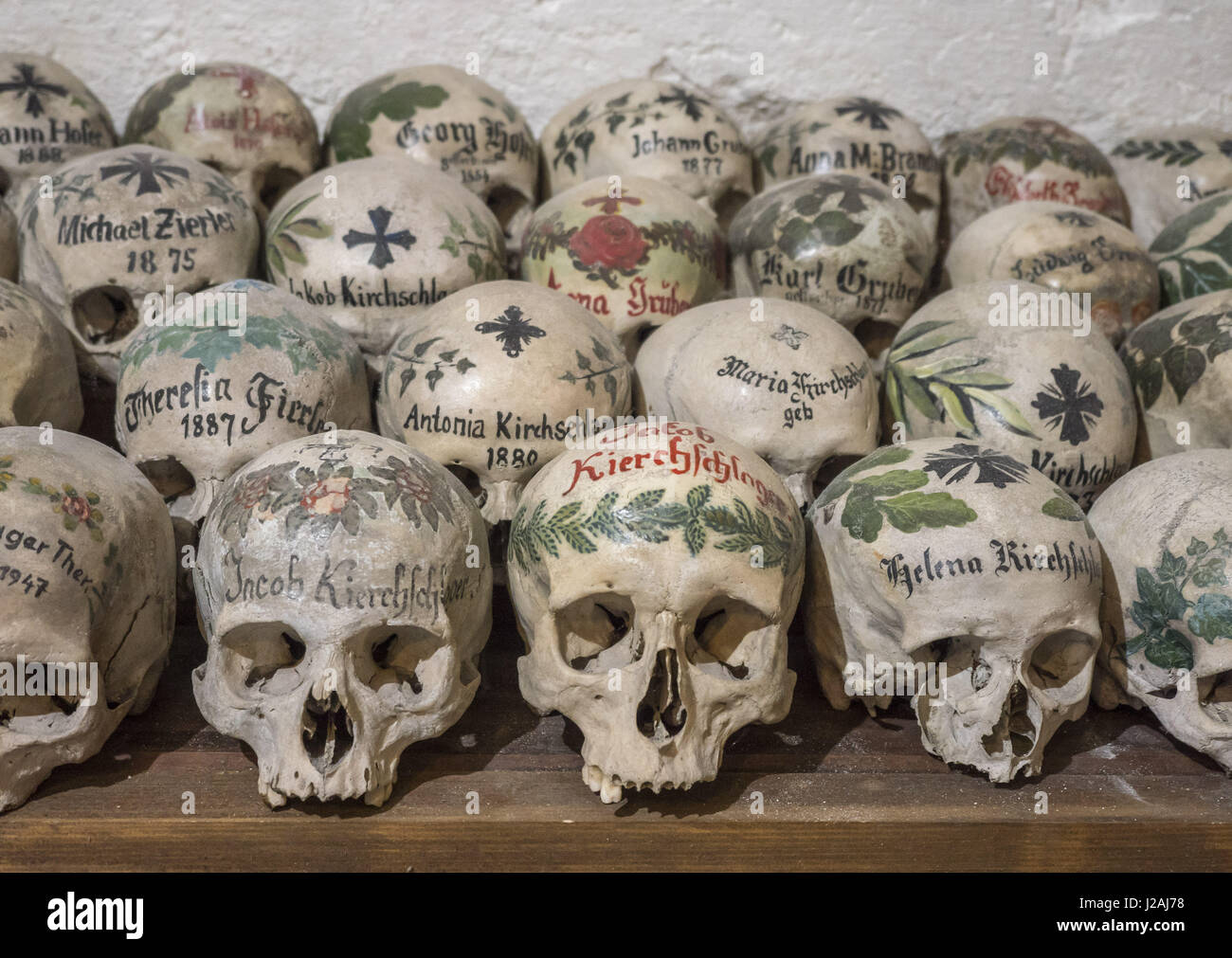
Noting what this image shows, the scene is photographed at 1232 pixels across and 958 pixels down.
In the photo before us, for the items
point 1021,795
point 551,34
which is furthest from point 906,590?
point 551,34

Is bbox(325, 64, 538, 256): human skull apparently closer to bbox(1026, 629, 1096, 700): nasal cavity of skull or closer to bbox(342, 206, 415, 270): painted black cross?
bbox(342, 206, 415, 270): painted black cross

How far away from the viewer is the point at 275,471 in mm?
1221

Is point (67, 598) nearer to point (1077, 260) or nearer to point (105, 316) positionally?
point (105, 316)

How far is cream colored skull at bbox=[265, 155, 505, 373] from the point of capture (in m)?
1.64

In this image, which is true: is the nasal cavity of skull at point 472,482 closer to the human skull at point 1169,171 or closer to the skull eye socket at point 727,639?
the skull eye socket at point 727,639

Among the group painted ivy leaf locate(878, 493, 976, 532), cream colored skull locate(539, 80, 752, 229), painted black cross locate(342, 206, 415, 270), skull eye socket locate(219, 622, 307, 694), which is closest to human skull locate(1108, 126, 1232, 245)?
cream colored skull locate(539, 80, 752, 229)

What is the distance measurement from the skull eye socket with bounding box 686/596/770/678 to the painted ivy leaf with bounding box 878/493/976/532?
186 millimetres

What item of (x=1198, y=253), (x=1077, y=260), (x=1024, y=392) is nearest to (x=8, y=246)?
(x=1024, y=392)

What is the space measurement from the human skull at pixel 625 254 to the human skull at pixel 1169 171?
94 centimetres

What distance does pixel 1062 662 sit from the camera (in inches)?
51.9

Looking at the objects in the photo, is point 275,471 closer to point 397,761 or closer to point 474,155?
point 397,761

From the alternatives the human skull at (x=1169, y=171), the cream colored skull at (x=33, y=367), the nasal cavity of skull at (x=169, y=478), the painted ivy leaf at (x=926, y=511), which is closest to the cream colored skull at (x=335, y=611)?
the nasal cavity of skull at (x=169, y=478)

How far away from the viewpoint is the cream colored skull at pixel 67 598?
1143 mm

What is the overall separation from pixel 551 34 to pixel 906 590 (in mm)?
1456
